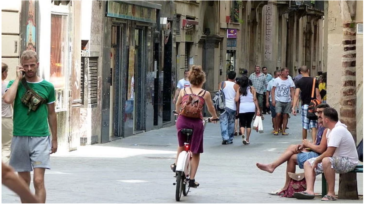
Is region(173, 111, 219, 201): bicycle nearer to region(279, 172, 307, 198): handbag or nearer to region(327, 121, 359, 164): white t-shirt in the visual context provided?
region(279, 172, 307, 198): handbag

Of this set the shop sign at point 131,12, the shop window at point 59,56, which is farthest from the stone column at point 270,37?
the shop window at point 59,56

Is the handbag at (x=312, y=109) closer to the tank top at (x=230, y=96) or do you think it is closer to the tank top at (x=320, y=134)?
the tank top at (x=230, y=96)

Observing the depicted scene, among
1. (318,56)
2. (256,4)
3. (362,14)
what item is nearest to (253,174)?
(362,14)

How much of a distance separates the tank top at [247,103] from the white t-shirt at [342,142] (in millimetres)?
10420

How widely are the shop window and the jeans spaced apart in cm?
391

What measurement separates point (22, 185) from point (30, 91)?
13.8 feet

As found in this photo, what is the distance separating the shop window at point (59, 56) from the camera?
19406mm

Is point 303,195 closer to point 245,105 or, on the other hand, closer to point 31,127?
point 31,127

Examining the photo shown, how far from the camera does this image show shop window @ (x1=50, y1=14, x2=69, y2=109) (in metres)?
19.4

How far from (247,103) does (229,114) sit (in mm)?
607

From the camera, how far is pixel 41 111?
33.3 feet

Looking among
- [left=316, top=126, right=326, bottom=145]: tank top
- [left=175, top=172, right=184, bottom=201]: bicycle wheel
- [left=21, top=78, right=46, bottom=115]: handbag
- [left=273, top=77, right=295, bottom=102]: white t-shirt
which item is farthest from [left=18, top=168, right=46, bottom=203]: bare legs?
[left=273, top=77, right=295, bottom=102]: white t-shirt

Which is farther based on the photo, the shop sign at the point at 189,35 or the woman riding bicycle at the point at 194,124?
the shop sign at the point at 189,35

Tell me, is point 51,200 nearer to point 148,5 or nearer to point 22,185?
point 22,185
